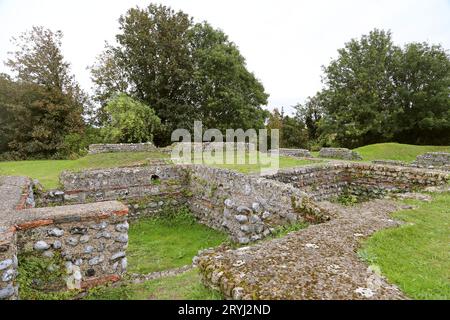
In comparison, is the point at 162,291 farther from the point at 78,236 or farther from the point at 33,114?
the point at 33,114

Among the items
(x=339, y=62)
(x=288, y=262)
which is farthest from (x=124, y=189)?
(x=339, y=62)

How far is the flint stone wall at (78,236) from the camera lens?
15.3 feet

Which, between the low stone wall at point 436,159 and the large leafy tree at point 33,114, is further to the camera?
the large leafy tree at point 33,114

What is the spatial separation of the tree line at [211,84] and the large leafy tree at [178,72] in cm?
11

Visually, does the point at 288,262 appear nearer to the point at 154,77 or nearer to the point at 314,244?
the point at 314,244

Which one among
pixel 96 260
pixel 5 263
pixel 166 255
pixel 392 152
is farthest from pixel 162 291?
pixel 392 152

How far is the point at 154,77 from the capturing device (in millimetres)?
31734

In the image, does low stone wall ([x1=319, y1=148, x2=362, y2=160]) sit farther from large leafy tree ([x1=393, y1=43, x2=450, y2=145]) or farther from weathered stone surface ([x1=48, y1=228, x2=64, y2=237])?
weathered stone surface ([x1=48, y1=228, x2=64, y2=237])

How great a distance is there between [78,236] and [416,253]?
538 cm

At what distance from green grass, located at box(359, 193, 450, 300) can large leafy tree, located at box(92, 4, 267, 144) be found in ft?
87.8

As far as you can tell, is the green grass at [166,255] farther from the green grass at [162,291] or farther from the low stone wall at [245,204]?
the low stone wall at [245,204]

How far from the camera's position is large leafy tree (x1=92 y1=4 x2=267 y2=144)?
3086 cm

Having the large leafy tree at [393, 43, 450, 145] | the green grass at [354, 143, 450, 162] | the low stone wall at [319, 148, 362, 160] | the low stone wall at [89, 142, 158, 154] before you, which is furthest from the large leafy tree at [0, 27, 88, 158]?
the large leafy tree at [393, 43, 450, 145]

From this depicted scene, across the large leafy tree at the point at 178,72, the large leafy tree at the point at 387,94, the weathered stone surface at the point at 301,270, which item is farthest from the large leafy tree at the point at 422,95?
the weathered stone surface at the point at 301,270
